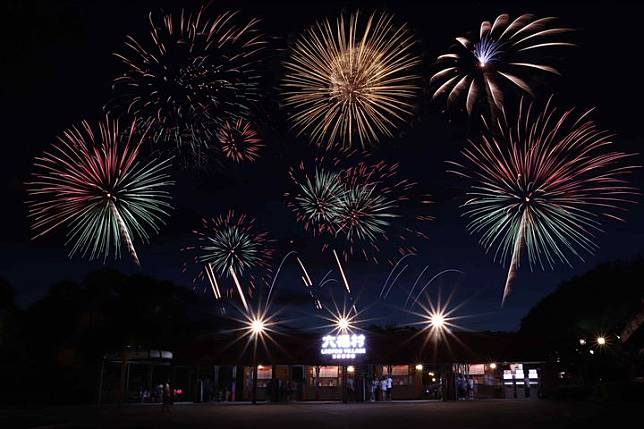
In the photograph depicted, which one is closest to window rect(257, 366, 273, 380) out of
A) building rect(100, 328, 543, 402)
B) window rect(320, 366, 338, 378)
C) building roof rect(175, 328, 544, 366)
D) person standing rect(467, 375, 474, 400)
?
building rect(100, 328, 543, 402)

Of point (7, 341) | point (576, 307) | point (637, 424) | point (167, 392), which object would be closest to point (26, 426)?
point (167, 392)

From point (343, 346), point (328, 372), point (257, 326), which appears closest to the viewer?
point (343, 346)

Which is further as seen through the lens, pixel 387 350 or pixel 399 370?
pixel 399 370

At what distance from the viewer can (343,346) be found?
43.8 meters

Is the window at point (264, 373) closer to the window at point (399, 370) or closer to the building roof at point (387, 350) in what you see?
the building roof at point (387, 350)

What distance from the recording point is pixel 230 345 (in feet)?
156

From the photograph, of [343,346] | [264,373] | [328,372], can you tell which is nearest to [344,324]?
[343,346]

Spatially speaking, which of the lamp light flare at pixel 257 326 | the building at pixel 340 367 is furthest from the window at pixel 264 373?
the lamp light flare at pixel 257 326

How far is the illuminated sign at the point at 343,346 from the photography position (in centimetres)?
4347

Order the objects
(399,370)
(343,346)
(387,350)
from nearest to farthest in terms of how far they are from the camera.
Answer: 1. (343,346)
2. (387,350)
3. (399,370)

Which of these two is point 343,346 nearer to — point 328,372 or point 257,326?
point 328,372

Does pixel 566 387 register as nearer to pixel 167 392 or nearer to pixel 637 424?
pixel 637 424

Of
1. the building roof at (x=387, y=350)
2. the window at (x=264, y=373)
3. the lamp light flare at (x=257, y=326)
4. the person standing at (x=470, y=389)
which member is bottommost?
the person standing at (x=470, y=389)

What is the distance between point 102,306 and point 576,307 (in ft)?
164
